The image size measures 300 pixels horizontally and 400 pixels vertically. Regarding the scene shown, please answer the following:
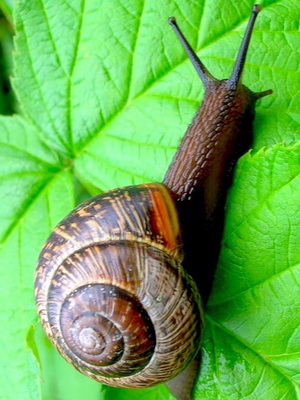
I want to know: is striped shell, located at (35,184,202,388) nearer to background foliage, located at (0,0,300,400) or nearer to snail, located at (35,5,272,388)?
snail, located at (35,5,272,388)

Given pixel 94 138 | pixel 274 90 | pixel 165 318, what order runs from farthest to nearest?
1. pixel 94 138
2. pixel 274 90
3. pixel 165 318

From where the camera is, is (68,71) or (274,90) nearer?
(274,90)

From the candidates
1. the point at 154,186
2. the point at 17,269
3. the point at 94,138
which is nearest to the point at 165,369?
the point at 154,186

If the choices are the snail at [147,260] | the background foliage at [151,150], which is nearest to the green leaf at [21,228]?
the background foliage at [151,150]

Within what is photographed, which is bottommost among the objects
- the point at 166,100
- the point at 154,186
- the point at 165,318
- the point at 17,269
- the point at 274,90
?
the point at 17,269

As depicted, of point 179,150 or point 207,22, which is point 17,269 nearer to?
point 179,150

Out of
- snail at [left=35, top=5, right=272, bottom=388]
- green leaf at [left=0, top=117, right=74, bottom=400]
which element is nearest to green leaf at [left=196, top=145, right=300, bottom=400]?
snail at [left=35, top=5, right=272, bottom=388]

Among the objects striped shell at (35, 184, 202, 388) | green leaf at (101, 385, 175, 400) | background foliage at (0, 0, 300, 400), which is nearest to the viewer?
striped shell at (35, 184, 202, 388)
